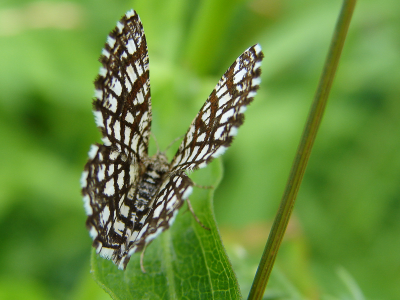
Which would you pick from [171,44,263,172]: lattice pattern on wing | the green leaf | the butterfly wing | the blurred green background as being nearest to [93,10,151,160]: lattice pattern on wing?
the butterfly wing

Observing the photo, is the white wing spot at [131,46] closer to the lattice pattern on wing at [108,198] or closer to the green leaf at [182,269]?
the lattice pattern on wing at [108,198]

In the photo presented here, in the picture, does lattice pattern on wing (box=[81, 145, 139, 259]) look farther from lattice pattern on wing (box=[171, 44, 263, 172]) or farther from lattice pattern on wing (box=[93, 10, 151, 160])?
lattice pattern on wing (box=[171, 44, 263, 172])

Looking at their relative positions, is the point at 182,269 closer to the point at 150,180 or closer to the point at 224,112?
the point at 150,180

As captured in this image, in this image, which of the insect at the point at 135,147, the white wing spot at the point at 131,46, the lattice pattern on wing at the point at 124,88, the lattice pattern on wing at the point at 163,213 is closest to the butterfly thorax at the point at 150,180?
the insect at the point at 135,147

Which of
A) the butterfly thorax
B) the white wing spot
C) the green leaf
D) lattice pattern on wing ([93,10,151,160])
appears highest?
the white wing spot

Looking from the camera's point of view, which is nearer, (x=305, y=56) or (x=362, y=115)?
(x=362, y=115)

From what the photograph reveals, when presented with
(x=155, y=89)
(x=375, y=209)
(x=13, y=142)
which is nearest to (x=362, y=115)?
(x=375, y=209)

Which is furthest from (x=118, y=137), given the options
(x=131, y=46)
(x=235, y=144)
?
(x=235, y=144)

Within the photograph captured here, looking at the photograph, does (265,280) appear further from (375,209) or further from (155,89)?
(375,209)
